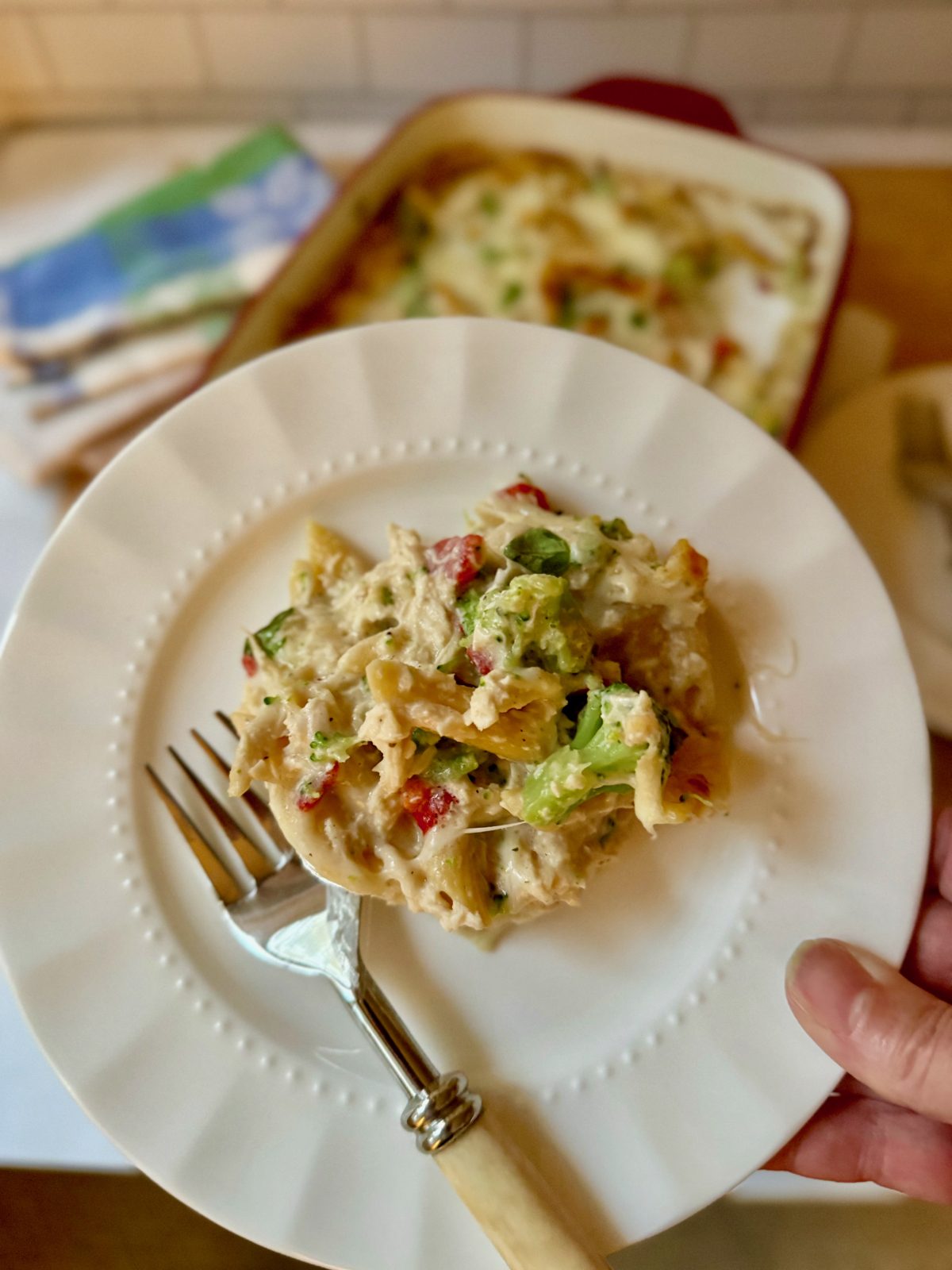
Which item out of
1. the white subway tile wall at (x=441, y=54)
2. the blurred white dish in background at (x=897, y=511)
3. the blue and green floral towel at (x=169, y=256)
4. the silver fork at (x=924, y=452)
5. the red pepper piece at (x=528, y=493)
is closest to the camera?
the red pepper piece at (x=528, y=493)

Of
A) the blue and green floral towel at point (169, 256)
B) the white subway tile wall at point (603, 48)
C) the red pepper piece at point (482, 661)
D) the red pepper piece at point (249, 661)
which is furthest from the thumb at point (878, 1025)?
the white subway tile wall at point (603, 48)

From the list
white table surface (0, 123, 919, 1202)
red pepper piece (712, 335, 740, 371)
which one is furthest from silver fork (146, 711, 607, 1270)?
red pepper piece (712, 335, 740, 371)

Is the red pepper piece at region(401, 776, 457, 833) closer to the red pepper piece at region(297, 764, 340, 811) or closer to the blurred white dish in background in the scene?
the red pepper piece at region(297, 764, 340, 811)

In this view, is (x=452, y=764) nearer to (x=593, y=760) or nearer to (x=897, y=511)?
(x=593, y=760)

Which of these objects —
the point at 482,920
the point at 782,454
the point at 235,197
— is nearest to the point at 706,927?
the point at 482,920

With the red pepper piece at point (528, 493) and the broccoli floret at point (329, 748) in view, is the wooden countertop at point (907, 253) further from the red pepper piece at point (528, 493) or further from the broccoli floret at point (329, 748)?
the broccoli floret at point (329, 748)

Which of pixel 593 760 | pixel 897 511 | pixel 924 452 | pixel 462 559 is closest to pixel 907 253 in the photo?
pixel 924 452

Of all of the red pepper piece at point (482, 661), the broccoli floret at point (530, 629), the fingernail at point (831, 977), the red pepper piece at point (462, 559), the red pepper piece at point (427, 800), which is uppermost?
the red pepper piece at point (462, 559)

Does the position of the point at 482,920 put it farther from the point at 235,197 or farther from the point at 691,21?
the point at 691,21
